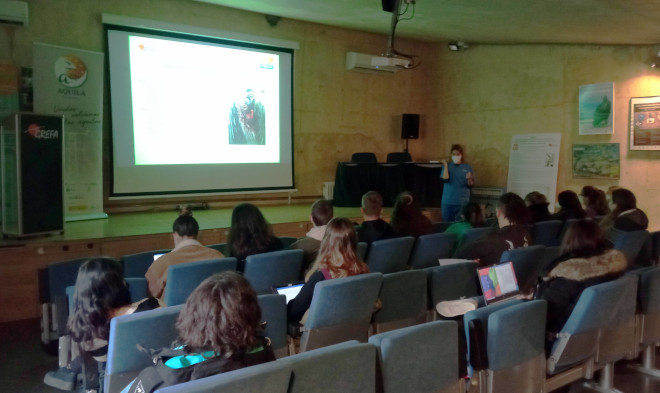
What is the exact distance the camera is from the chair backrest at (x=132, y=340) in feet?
7.19

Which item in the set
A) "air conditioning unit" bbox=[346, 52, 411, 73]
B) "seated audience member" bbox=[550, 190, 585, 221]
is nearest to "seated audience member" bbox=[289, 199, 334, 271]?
"seated audience member" bbox=[550, 190, 585, 221]

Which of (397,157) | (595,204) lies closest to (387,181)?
(397,157)

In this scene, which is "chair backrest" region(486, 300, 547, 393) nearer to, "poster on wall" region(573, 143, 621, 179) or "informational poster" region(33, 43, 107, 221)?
"informational poster" region(33, 43, 107, 221)

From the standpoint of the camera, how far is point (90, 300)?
250 cm

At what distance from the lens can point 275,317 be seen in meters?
2.82

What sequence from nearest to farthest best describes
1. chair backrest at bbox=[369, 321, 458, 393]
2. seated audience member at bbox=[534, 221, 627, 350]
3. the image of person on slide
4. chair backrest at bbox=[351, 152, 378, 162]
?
1. chair backrest at bbox=[369, 321, 458, 393]
2. seated audience member at bbox=[534, 221, 627, 350]
3. the image of person on slide
4. chair backrest at bbox=[351, 152, 378, 162]

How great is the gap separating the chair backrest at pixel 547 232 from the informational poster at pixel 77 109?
5337 mm

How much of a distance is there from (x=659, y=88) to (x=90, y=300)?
7.96 metres

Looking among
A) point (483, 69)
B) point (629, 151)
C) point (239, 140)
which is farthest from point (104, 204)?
point (629, 151)

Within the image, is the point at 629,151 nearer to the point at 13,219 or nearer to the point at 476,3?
the point at 476,3

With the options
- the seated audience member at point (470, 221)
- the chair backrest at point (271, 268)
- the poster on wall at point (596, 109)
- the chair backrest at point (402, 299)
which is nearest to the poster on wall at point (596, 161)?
the poster on wall at point (596, 109)

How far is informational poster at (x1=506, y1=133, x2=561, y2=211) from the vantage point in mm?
8648

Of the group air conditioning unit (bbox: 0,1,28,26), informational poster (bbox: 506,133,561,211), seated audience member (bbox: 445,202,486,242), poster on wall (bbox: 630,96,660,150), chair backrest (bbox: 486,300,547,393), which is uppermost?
air conditioning unit (bbox: 0,1,28,26)

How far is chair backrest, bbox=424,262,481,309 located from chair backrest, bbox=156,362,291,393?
181 cm
